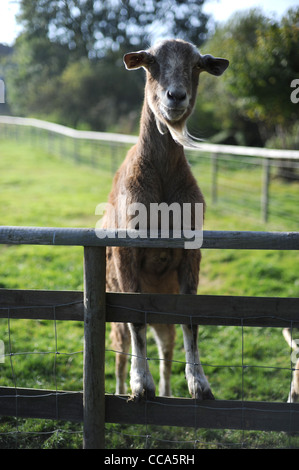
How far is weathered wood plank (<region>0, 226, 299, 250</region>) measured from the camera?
2500 mm

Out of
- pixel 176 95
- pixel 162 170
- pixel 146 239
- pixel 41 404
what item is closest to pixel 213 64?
pixel 176 95

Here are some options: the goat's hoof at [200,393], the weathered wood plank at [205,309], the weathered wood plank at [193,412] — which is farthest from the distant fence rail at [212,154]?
the weathered wood plank at [193,412]

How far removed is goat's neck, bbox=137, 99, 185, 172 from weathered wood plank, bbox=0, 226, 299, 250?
35.1 inches

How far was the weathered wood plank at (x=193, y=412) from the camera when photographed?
110 inches

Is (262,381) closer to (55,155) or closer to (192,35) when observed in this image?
(55,155)

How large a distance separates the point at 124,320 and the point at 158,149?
119 cm

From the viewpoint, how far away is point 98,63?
20734 mm

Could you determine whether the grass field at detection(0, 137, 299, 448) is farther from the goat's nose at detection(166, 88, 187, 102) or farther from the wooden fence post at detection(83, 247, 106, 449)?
the goat's nose at detection(166, 88, 187, 102)

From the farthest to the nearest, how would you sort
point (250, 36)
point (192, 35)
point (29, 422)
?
point (192, 35), point (250, 36), point (29, 422)

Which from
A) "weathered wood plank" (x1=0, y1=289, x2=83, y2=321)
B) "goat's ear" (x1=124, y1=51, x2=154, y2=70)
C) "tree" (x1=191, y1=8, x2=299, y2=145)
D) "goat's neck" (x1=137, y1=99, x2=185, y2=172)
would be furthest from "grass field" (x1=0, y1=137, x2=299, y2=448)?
"tree" (x1=191, y1=8, x2=299, y2=145)

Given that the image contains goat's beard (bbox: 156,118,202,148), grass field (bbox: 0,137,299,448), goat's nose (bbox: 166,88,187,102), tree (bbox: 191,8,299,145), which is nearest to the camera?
goat's nose (bbox: 166,88,187,102)

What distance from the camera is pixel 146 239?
253 centimetres

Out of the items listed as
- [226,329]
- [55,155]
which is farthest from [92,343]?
[55,155]
